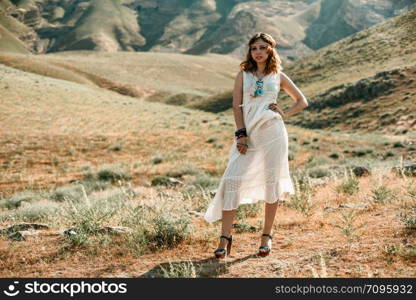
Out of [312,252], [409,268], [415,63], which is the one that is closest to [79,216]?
[312,252]

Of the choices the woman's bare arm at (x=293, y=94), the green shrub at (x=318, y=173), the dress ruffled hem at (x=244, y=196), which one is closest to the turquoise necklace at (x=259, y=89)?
the woman's bare arm at (x=293, y=94)

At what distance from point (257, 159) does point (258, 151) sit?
0.09 metres

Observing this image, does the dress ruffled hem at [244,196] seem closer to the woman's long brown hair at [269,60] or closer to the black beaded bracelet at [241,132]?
the black beaded bracelet at [241,132]

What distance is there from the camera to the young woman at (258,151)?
4590 mm

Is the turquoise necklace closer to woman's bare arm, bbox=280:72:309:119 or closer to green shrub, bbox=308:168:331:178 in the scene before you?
woman's bare arm, bbox=280:72:309:119

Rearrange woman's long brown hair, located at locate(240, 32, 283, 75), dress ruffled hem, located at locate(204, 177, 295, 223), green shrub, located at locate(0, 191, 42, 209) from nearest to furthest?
dress ruffled hem, located at locate(204, 177, 295, 223) < woman's long brown hair, located at locate(240, 32, 283, 75) < green shrub, located at locate(0, 191, 42, 209)

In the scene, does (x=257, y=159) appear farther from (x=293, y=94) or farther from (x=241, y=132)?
(x=293, y=94)

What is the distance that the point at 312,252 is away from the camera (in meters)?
4.41

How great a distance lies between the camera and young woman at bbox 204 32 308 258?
181 inches

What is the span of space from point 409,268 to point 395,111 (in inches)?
1225

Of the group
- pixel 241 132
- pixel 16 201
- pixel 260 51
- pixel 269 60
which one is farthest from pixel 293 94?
pixel 16 201

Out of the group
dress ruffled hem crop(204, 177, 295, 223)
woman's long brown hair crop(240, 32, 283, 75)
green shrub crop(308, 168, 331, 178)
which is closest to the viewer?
dress ruffled hem crop(204, 177, 295, 223)

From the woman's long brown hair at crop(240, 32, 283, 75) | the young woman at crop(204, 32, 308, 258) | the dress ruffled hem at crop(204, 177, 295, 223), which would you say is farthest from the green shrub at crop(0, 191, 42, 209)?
the woman's long brown hair at crop(240, 32, 283, 75)

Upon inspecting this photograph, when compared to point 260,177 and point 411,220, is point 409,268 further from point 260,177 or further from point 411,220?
point 260,177
